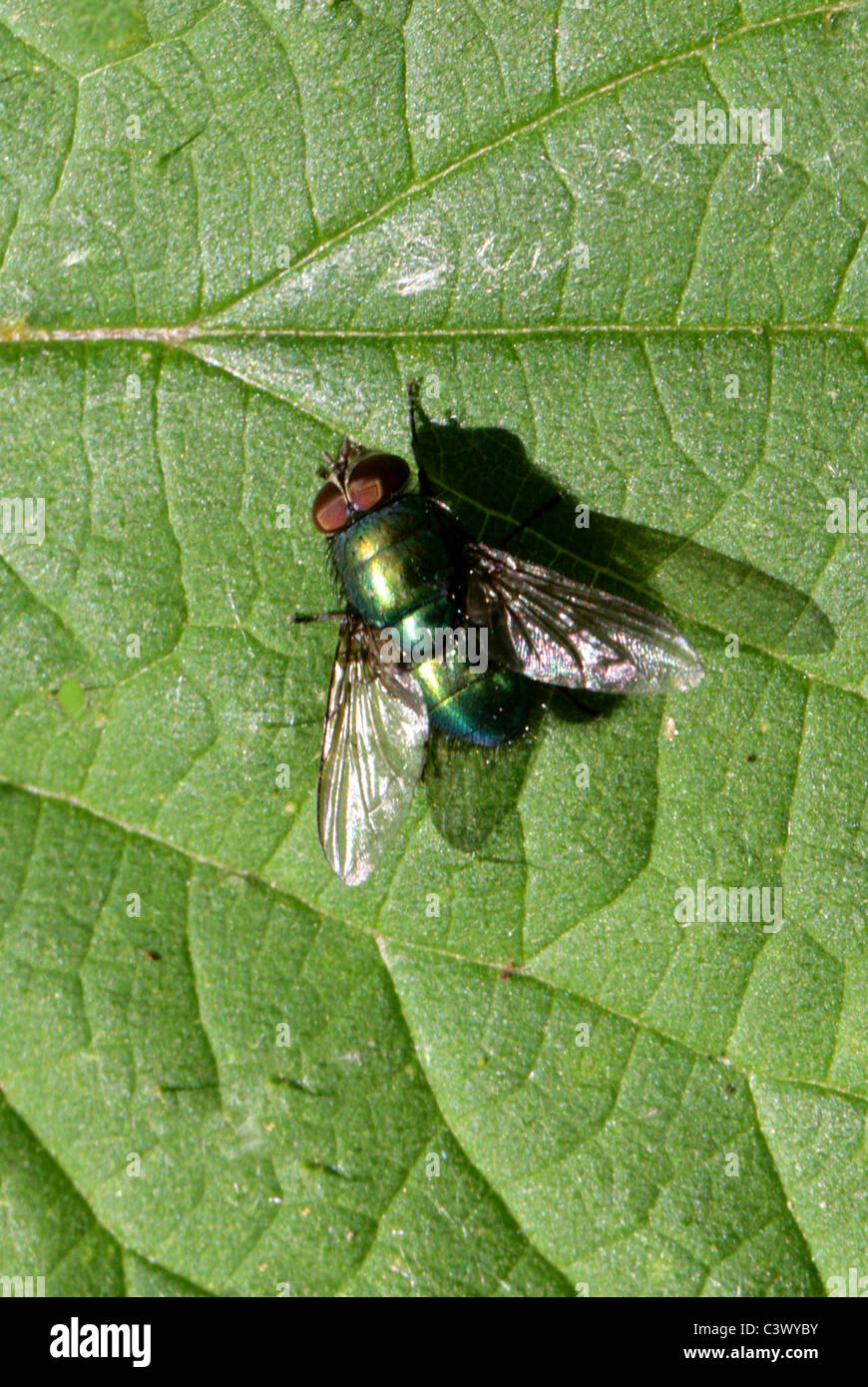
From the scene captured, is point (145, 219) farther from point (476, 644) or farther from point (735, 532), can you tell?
point (735, 532)

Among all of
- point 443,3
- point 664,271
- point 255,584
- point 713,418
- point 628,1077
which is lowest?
point 628,1077

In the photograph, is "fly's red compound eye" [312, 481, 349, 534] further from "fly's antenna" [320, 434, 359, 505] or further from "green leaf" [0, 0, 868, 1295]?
"green leaf" [0, 0, 868, 1295]

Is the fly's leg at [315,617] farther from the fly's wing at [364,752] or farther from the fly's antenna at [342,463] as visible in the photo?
the fly's antenna at [342,463]

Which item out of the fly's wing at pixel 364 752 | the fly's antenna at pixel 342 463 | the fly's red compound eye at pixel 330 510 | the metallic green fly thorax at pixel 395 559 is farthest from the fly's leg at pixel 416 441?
the fly's wing at pixel 364 752

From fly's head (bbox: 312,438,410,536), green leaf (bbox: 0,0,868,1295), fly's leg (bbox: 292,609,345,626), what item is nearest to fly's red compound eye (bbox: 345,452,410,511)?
fly's head (bbox: 312,438,410,536)

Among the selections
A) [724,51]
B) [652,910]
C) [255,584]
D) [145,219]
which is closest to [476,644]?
[255,584]

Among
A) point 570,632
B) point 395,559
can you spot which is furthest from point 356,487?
point 570,632
